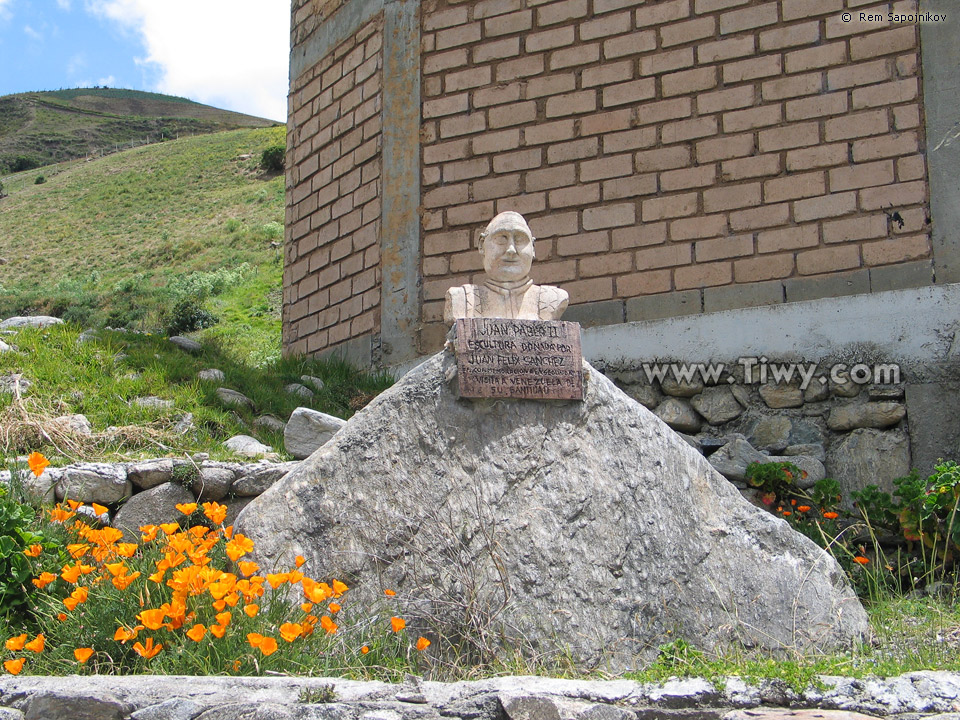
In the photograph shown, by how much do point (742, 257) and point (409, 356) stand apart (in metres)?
2.75

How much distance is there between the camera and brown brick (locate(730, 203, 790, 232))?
24.8ft

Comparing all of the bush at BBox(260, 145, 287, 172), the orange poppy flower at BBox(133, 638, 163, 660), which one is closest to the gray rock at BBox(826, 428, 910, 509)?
the orange poppy flower at BBox(133, 638, 163, 660)

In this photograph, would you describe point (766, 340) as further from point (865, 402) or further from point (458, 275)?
point (458, 275)

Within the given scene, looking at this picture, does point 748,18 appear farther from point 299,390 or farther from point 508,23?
point 299,390

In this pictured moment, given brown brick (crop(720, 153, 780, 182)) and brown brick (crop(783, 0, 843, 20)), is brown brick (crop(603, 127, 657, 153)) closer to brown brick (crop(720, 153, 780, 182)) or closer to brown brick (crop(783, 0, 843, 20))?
brown brick (crop(720, 153, 780, 182))

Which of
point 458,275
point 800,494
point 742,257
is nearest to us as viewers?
point 800,494

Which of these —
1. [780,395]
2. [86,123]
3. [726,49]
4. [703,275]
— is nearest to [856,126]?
[726,49]

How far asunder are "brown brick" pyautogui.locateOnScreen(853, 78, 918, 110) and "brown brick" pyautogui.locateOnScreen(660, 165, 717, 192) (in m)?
1.10

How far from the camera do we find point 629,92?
815 centimetres

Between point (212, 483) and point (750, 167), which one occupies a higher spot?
point (750, 167)

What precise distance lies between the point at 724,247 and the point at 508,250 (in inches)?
102

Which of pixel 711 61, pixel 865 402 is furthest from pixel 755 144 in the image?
pixel 865 402

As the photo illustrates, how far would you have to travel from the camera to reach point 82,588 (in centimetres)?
379

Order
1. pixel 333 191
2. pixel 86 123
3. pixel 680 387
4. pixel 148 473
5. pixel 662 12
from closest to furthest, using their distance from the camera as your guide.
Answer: pixel 148 473, pixel 680 387, pixel 662 12, pixel 333 191, pixel 86 123
